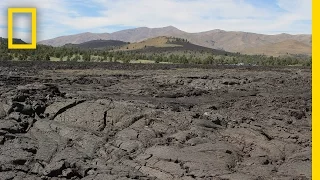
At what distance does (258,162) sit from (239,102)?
10.7m

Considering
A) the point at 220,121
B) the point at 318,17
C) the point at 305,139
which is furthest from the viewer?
the point at 220,121

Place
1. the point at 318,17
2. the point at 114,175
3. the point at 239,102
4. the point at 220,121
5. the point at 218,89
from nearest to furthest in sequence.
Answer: the point at 318,17, the point at 114,175, the point at 220,121, the point at 239,102, the point at 218,89

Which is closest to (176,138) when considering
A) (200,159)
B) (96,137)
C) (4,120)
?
(200,159)

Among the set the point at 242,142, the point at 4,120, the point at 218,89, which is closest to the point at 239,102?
the point at 218,89

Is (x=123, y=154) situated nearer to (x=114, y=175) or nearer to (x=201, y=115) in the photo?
(x=114, y=175)

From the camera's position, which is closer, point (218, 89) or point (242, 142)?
point (242, 142)

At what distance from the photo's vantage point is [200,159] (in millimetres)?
12188

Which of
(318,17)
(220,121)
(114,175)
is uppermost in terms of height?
(318,17)

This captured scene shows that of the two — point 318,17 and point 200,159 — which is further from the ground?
point 318,17

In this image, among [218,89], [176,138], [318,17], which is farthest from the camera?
[218,89]

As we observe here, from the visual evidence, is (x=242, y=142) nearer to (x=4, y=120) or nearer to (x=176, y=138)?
(x=176, y=138)

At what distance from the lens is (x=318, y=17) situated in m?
2.99

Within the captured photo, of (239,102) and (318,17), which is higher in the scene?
(318,17)

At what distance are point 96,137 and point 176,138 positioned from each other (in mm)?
2760
